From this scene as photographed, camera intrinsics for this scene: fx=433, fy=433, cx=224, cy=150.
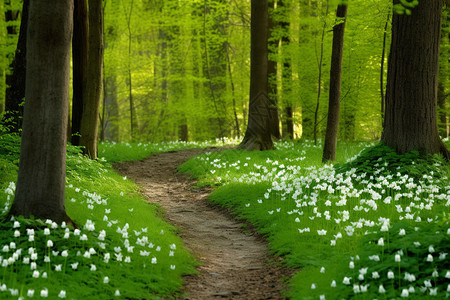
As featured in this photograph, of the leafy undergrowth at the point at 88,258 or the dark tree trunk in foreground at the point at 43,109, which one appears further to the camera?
the dark tree trunk in foreground at the point at 43,109

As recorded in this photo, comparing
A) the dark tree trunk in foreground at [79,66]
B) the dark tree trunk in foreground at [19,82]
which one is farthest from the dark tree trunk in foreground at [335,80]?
the dark tree trunk in foreground at [19,82]

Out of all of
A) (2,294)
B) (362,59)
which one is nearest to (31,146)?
(2,294)

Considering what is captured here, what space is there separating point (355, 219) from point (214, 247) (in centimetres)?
244

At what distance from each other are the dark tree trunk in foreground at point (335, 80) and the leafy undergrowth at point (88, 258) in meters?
6.82

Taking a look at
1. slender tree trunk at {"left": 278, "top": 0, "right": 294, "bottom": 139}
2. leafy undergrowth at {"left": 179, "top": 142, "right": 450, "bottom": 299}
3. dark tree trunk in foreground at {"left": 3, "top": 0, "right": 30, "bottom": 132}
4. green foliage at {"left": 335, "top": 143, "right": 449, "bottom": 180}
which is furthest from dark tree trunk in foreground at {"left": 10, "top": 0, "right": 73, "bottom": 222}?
slender tree trunk at {"left": 278, "top": 0, "right": 294, "bottom": 139}

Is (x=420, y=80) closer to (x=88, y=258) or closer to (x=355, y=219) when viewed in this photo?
(x=355, y=219)

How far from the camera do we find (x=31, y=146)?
5543 millimetres

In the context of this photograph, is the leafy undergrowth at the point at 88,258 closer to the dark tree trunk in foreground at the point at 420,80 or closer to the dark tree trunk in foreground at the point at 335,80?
the dark tree trunk in foreground at the point at 420,80

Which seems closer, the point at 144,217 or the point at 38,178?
the point at 38,178

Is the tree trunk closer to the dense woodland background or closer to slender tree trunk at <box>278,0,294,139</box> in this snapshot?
the dense woodland background

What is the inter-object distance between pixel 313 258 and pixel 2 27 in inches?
728

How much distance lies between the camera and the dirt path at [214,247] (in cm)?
562

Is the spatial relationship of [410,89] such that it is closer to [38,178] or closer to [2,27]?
[38,178]

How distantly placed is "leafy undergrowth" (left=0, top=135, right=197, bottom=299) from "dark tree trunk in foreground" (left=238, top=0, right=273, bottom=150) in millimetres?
8627
